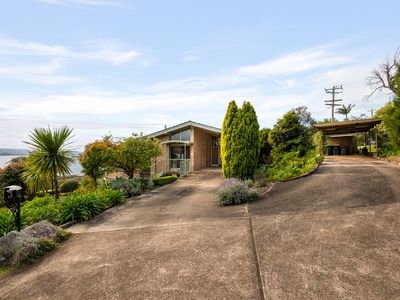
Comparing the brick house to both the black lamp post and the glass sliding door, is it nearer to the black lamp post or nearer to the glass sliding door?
the glass sliding door

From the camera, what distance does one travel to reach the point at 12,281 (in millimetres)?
4711

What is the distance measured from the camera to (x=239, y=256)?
4.69 meters

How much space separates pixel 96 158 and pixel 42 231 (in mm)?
7932

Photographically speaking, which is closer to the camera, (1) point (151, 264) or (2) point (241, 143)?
(1) point (151, 264)

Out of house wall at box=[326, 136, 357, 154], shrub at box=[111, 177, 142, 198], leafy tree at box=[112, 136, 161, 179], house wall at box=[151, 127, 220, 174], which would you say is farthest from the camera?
house wall at box=[326, 136, 357, 154]

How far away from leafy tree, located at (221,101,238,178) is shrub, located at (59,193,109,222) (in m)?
6.60

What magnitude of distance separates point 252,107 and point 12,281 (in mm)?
12394

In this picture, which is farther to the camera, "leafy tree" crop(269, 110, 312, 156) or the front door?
the front door

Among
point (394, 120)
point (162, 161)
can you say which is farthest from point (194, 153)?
point (394, 120)

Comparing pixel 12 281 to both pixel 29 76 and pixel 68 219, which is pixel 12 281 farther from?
pixel 29 76

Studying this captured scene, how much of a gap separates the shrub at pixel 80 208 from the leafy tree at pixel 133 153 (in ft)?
15.3

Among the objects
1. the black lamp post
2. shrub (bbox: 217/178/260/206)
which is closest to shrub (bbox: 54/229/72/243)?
the black lamp post

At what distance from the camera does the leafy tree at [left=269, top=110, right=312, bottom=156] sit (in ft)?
59.8

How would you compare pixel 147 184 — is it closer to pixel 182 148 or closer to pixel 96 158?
pixel 96 158
